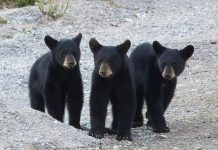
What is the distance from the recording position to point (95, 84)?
8891 mm

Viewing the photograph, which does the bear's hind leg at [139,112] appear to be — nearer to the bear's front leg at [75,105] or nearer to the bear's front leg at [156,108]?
the bear's front leg at [156,108]

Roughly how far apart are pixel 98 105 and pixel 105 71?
497 mm

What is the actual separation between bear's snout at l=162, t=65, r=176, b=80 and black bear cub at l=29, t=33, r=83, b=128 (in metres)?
1.26

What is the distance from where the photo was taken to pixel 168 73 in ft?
30.2

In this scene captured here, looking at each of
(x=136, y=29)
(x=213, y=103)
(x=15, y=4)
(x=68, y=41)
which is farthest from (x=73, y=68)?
(x=15, y=4)

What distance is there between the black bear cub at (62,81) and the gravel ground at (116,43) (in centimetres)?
55

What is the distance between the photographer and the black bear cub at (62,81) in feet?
32.0

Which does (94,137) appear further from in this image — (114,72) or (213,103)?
(213,103)

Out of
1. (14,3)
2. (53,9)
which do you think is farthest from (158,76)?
(14,3)

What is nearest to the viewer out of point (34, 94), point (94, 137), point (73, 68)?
point (94, 137)

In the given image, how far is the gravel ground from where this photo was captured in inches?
325

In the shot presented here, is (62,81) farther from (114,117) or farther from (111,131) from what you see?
(111,131)

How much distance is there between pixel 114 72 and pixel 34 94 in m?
2.13

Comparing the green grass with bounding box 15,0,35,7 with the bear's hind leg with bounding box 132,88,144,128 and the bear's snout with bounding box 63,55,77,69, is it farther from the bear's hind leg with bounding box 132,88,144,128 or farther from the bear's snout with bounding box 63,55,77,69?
the bear's snout with bounding box 63,55,77,69
